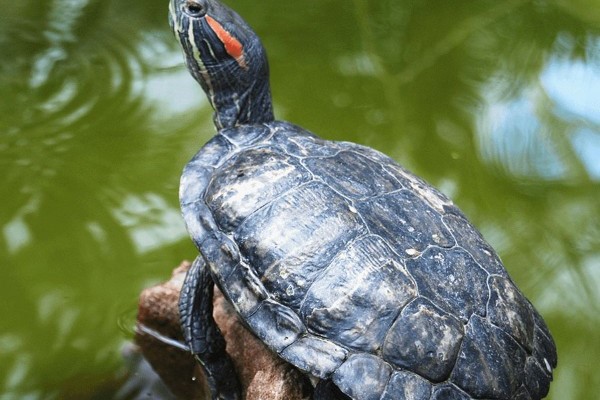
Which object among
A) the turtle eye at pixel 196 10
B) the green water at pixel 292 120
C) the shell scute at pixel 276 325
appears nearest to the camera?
the shell scute at pixel 276 325

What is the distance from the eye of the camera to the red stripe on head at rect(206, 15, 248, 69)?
2121mm

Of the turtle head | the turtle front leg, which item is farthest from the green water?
the turtle head

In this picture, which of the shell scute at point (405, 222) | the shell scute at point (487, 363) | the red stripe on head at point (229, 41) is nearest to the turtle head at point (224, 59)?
the red stripe on head at point (229, 41)

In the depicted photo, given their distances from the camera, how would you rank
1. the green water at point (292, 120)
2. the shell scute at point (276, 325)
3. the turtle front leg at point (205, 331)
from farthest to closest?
1. the green water at point (292, 120)
2. the turtle front leg at point (205, 331)
3. the shell scute at point (276, 325)

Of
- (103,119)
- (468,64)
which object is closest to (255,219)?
(103,119)

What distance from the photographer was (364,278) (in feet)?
5.15

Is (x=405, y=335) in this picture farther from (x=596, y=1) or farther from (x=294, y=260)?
(x=596, y=1)

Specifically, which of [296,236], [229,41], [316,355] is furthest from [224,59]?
[316,355]

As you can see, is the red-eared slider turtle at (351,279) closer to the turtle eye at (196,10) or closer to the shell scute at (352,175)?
the shell scute at (352,175)

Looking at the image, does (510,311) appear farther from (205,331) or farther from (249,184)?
(205,331)

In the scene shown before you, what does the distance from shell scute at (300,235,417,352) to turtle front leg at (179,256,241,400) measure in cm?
45

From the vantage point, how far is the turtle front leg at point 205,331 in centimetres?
192

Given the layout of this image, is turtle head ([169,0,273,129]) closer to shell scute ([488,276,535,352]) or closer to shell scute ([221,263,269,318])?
shell scute ([221,263,269,318])

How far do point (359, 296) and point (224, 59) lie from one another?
0.98m
